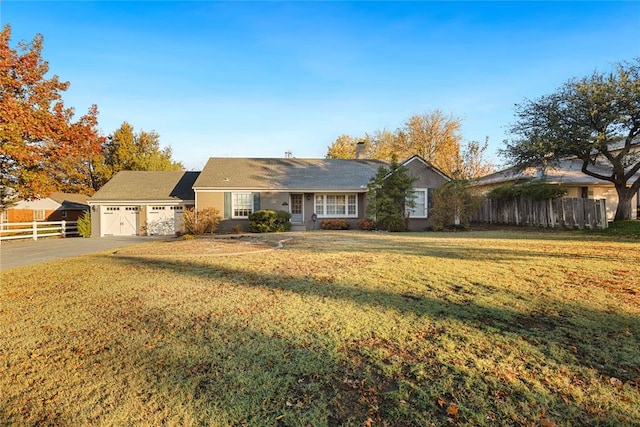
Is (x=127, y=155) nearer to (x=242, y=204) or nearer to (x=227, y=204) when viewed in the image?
(x=227, y=204)

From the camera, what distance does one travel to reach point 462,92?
1977cm

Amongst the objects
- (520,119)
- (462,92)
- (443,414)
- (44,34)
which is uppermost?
(44,34)

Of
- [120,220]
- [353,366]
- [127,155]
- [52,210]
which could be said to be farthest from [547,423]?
[127,155]

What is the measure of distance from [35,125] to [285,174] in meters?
12.8

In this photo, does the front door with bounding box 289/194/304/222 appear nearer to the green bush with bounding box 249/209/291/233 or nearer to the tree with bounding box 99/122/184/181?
the green bush with bounding box 249/209/291/233

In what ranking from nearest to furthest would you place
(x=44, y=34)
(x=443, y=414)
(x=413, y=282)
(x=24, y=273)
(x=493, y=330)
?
(x=443, y=414) < (x=493, y=330) < (x=413, y=282) < (x=24, y=273) < (x=44, y=34)

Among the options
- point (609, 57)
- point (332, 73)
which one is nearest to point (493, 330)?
point (332, 73)

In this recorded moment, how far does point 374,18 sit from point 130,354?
13.7 metres

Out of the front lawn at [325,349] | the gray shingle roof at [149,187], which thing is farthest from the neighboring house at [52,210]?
the front lawn at [325,349]

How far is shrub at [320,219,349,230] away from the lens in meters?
19.5

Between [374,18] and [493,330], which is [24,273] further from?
[374,18]

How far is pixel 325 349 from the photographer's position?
342 centimetres

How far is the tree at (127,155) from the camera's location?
33656 mm

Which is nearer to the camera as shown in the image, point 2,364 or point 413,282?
point 2,364
